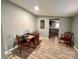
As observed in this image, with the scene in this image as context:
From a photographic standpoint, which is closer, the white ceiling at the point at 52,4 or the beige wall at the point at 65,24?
the white ceiling at the point at 52,4

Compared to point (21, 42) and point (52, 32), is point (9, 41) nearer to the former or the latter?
point (21, 42)

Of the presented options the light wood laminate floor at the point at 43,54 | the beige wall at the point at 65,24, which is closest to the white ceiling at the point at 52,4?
the light wood laminate floor at the point at 43,54

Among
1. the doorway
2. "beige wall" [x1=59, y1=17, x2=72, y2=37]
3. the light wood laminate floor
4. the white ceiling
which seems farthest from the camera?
the doorway

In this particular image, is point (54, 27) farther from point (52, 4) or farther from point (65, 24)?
point (52, 4)

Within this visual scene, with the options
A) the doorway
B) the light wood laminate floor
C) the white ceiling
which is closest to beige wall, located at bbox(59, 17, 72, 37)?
the white ceiling

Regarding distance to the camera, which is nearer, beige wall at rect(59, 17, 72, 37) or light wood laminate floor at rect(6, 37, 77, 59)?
light wood laminate floor at rect(6, 37, 77, 59)

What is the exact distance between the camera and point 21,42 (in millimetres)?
4078

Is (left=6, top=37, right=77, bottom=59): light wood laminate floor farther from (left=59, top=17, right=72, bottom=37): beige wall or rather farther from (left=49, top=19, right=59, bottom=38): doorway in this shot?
(left=49, top=19, right=59, bottom=38): doorway

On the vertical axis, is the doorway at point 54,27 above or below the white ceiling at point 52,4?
below

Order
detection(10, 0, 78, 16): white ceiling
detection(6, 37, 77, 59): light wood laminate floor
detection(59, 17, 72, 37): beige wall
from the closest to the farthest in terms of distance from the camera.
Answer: detection(10, 0, 78, 16): white ceiling, detection(6, 37, 77, 59): light wood laminate floor, detection(59, 17, 72, 37): beige wall

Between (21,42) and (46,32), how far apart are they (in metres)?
5.02

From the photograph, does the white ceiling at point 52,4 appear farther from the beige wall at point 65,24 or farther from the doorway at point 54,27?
the doorway at point 54,27

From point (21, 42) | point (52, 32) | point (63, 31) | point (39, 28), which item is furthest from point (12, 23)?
point (52, 32)

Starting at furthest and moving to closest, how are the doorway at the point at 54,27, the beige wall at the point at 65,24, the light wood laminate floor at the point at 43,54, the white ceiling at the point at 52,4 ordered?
the doorway at the point at 54,27 < the beige wall at the point at 65,24 < the light wood laminate floor at the point at 43,54 < the white ceiling at the point at 52,4
